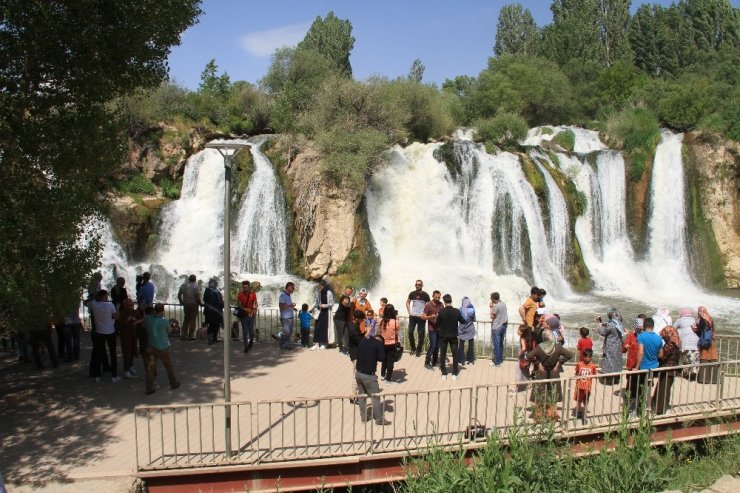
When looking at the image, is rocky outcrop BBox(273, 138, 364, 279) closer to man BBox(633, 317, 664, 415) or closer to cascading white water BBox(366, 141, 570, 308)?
cascading white water BBox(366, 141, 570, 308)

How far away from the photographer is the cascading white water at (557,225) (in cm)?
2667

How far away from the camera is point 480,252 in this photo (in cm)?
2612

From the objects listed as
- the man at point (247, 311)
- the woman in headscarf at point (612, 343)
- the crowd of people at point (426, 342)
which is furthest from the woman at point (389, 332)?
Result: the man at point (247, 311)

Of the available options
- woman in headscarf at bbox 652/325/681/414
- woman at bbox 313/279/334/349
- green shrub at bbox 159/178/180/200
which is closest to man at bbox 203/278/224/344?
woman at bbox 313/279/334/349

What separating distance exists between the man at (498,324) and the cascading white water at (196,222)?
549 inches

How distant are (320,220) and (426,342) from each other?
10.5 metres

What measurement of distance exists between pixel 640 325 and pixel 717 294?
18.8m

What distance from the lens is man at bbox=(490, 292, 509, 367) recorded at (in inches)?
496

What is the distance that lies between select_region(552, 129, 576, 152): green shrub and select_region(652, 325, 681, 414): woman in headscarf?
26.0 meters

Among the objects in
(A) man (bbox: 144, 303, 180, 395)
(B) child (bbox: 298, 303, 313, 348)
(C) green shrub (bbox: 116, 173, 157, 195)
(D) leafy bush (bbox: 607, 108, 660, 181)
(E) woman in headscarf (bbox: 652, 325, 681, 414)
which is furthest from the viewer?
(D) leafy bush (bbox: 607, 108, 660, 181)

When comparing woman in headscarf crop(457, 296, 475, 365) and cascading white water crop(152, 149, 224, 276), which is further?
cascading white water crop(152, 149, 224, 276)

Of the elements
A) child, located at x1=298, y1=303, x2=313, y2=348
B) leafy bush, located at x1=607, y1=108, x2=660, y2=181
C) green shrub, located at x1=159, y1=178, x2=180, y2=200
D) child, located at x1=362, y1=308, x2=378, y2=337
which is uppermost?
leafy bush, located at x1=607, y1=108, x2=660, y2=181

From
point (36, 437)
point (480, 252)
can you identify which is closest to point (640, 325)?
point (36, 437)

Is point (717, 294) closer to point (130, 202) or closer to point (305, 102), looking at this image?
point (305, 102)
